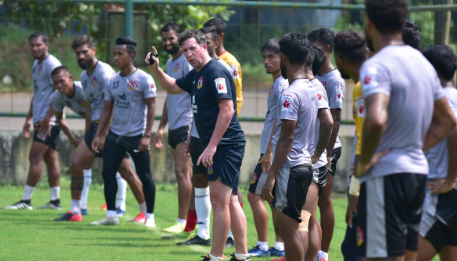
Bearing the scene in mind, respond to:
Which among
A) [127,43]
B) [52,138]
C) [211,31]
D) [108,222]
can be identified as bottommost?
[108,222]

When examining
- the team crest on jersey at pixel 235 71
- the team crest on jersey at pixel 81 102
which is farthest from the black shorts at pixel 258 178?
the team crest on jersey at pixel 81 102

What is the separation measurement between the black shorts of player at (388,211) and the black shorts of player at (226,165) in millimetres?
2415

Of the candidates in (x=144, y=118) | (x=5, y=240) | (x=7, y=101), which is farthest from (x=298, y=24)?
(x=5, y=240)

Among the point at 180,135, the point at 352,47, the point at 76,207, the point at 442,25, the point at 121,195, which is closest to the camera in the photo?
the point at 352,47

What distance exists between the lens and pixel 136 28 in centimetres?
1064

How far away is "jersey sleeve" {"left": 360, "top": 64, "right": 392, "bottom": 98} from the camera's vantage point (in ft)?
10.8

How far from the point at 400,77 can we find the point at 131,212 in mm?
6342

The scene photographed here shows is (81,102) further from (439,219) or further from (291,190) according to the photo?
(439,219)

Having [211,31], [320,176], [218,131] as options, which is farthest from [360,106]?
[211,31]

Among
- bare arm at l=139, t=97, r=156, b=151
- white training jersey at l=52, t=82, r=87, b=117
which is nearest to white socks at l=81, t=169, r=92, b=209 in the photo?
white training jersey at l=52, t=82, r=87, b=117

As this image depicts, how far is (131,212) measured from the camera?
29.9ft

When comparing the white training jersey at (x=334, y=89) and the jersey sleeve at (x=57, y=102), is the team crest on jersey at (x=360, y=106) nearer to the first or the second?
the white training jersey at (x=334, y=89)

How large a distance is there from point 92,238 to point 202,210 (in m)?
1.30

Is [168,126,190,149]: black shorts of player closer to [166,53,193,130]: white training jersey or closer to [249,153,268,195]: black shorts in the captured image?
[166,53,193,130]: white training jersey
